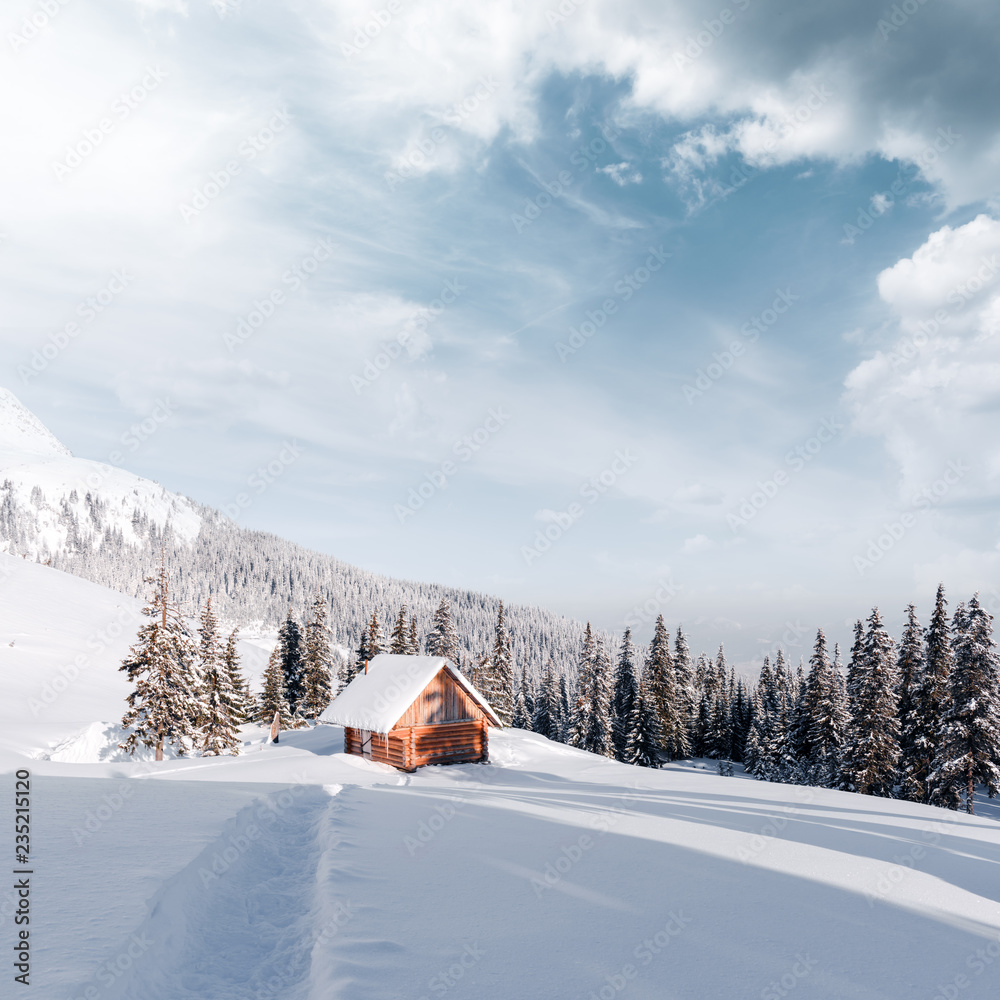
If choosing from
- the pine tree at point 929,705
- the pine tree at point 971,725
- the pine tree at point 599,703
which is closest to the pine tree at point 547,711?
the pine tree at point 599,703

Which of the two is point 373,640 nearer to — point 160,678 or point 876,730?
point 160,678

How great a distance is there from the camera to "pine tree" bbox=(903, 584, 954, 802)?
105 feet

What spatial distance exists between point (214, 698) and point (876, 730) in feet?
139

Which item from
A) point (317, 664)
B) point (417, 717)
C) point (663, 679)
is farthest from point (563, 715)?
point (417, 717)

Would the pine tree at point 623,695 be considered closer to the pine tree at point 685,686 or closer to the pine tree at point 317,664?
the pine tree at point 685,686

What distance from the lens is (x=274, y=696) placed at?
4978 centimetres

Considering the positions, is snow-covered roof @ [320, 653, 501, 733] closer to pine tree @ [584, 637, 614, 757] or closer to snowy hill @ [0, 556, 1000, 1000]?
snowy hill @ [0, 556, 1000, 1000]

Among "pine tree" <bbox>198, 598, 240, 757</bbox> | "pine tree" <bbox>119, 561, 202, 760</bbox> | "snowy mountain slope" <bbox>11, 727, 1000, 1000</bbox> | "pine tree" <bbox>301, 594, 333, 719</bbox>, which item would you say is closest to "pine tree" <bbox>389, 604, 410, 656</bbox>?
"pine tree" <bbox>301, 594, 333, 719</bbox>

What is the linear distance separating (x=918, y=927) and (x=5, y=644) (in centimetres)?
7329

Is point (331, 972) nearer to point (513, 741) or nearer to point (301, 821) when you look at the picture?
point (301, 821)

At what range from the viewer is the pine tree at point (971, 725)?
95.9 ft

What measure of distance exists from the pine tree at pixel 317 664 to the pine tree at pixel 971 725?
44.4m

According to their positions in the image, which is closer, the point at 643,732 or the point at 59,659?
the point at 643,732

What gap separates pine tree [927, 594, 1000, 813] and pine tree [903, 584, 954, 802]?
0.80m
